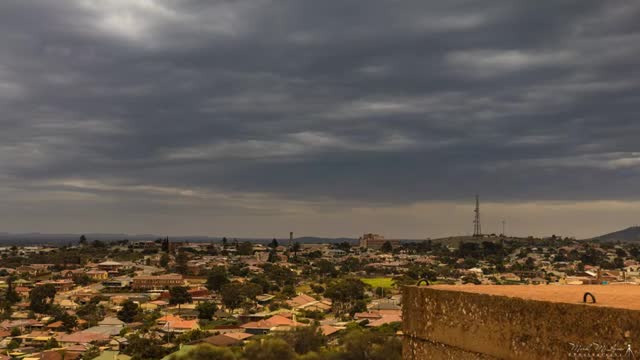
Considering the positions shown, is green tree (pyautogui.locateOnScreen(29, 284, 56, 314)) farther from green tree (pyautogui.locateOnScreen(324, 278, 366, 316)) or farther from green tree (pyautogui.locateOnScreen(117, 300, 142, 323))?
green tree (pyautogui.locateOnScreen(324, 278, 366, 316))

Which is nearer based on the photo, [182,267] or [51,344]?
[51,344]

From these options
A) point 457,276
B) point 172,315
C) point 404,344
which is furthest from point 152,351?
point 457,276

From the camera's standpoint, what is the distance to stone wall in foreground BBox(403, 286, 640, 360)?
12.1ft

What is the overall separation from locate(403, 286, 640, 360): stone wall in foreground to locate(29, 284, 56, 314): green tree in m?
69.5

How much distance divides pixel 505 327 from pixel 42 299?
241 ft

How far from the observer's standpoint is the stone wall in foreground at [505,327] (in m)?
3.68

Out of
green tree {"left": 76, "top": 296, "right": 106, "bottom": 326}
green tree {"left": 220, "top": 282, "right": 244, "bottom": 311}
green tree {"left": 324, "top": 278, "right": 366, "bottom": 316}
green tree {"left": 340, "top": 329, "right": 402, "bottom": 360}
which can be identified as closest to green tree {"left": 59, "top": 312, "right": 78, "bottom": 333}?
green tree {"left": 76, "top": 296, "right": 106, "bottom": 326}

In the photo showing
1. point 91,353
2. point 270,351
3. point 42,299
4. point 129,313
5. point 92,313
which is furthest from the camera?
point 42,299

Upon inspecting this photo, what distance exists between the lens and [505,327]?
4.27 metres

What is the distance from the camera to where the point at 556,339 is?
12.9 feet

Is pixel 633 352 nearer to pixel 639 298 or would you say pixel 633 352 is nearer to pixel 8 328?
pixel 639 298

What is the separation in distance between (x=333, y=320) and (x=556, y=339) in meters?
54.3

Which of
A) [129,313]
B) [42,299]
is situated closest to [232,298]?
[129,313]

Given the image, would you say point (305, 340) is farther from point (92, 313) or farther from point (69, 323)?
point (92, 313)
